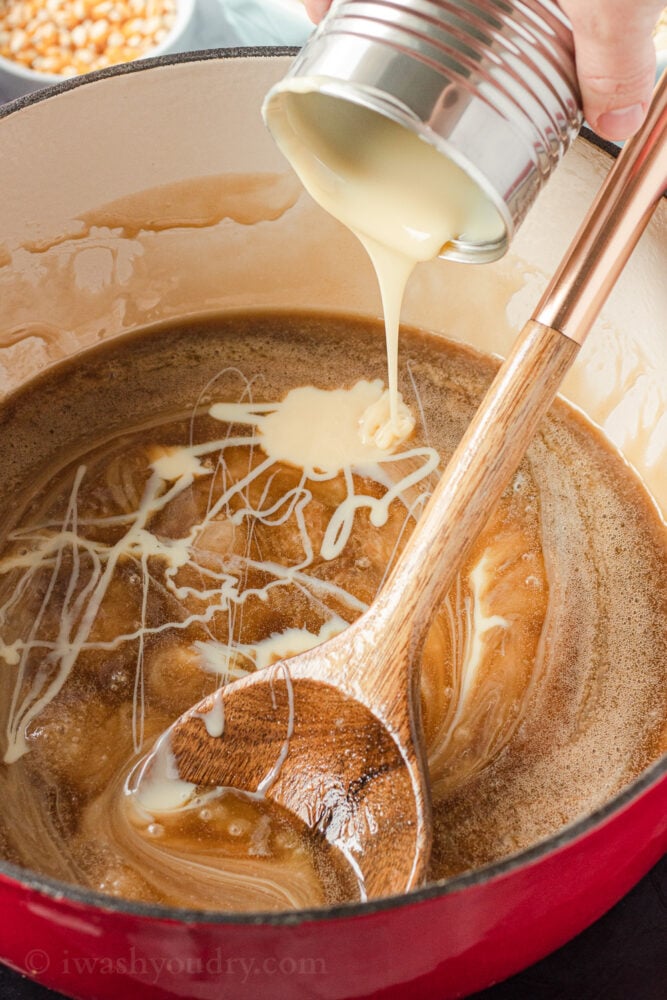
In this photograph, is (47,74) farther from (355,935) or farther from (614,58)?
(355,935)

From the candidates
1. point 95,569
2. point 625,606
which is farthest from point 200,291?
point 625,606

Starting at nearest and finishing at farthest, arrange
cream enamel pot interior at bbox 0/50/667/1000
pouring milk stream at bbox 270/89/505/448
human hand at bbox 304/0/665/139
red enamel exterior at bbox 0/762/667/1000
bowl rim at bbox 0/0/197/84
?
red enamel exterior at bbox 0/762/667/1000 → human hand at bbox 304/0/665/139 → pouring milk stream at bbox 270/89/505/448 → cream enamel pot interior at bbox 0/50/667/1000 → bowl rim at bbox 0/0/197/84

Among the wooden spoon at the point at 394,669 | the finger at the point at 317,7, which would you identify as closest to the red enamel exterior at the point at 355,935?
the wooden spoon at the point at 394,669

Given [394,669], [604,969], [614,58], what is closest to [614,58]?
[614,58]

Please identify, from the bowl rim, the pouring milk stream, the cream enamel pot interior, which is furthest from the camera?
the bowl rim

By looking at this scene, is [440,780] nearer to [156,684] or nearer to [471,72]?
[156,684]

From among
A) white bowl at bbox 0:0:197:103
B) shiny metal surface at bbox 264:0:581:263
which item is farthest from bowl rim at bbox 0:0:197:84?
shiny metal surface at bbox 264:0:581:263

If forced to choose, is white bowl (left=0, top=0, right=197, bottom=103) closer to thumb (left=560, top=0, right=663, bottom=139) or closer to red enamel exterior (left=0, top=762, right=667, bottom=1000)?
thumb (left=560, top=0, right=663, bottom=139)
